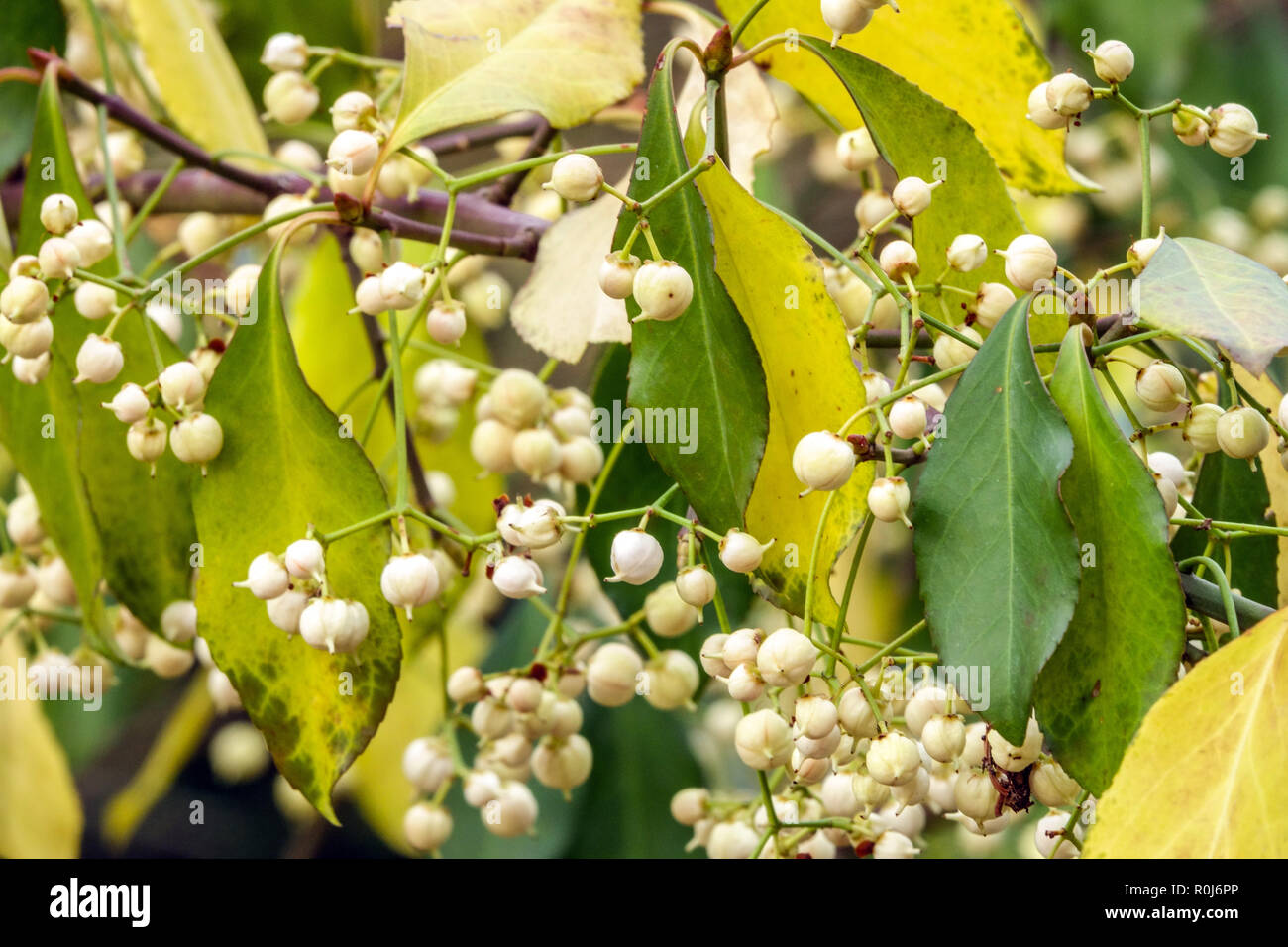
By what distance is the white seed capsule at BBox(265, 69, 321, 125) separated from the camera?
65cm

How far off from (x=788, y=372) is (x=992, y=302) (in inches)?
2.9

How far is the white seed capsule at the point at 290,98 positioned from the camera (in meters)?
0.65

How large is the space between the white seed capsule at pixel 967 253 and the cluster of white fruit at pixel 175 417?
10.9 inches

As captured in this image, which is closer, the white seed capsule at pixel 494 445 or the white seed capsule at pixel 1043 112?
the white seed capsule at pixel 1043 112

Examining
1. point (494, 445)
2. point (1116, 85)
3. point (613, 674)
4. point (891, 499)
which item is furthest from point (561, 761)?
point (1116, 85)

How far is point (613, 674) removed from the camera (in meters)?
0.55

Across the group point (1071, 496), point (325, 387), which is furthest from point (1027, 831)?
point (1071, 496)

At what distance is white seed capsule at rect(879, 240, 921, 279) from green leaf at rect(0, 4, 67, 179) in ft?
1.58

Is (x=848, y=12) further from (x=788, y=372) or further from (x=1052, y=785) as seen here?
(x=1052, y=785)

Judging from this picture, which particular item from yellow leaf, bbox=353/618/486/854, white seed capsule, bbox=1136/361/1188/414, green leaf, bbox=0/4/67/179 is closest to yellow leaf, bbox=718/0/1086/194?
white seed capsule, bbox=1136/361/1188/414

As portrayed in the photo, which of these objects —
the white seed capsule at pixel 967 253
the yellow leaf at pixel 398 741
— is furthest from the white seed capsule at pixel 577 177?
the yellow leaf at pixel 398 741

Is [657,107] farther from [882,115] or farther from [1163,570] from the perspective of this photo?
[1163,570]

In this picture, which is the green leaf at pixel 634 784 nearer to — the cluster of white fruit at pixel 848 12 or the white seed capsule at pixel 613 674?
the white seed capsule at pixel 613 674
